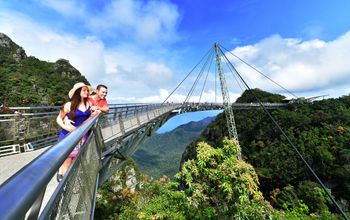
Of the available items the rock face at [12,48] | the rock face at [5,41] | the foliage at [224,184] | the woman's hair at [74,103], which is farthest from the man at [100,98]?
the rock face at [5,41]

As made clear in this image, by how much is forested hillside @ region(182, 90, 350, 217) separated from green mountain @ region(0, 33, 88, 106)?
815 inches

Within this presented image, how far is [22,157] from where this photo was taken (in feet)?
17.9

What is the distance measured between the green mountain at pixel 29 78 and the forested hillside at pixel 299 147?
20703mm

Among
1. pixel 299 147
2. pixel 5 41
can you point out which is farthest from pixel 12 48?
pixel 299 147

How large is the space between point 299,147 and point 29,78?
147 feet

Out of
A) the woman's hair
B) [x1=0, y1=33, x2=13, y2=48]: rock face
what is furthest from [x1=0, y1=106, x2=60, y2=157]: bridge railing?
[x1=0, y1=33, x2=13, y2=48]: rock face

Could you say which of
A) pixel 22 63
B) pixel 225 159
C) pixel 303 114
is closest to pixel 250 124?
pixel 303 114

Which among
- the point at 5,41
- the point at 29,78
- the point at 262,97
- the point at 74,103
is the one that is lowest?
the point at 74,103

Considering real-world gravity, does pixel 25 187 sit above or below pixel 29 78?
below

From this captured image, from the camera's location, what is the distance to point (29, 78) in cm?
4184

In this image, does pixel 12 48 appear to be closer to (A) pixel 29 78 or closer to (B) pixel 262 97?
(A) pixel 29 78

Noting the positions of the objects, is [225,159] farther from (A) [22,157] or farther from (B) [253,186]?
(A) [22,157]

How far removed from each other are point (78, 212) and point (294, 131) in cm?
5860

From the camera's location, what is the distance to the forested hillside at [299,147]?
36.8 metres
